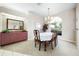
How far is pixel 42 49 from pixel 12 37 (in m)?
0.72

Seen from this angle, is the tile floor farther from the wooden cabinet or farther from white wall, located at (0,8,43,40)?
white wall, located at (0,8,43,40)

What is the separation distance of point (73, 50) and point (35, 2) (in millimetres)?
1319

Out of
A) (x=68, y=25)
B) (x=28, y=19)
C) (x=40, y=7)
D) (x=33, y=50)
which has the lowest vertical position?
(x=33, y=50)

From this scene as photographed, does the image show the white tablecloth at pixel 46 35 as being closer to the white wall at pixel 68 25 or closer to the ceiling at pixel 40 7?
the white wall at pixel 68 25

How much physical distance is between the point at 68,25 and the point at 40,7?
744mm

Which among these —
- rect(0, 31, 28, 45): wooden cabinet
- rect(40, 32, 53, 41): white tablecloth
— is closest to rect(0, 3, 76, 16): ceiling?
rect(40, 32, 53, 41): white tablecloth

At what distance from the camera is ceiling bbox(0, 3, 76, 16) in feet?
7.73

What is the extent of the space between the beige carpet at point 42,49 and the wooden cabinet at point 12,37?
3.9 inches

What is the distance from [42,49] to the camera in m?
2.38

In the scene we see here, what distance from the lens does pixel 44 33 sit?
2.41 meters

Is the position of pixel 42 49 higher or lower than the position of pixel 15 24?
lower

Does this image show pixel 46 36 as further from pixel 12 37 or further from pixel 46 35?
pixel 12 37

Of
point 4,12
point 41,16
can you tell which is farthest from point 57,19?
point 4,12

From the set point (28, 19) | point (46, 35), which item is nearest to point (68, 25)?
point (46, 35)
